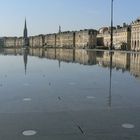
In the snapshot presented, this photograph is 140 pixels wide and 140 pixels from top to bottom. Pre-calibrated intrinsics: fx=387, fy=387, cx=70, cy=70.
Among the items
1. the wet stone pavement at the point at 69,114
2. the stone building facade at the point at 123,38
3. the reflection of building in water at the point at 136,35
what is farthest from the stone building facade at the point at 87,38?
the wet stone pavement at the point at 69,114

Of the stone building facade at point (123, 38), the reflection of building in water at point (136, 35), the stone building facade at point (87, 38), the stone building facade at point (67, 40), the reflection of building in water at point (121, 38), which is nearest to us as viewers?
the reflection of building in water at point (136, 35)

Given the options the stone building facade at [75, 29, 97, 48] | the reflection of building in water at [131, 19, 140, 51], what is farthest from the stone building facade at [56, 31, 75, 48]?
the reflection of building in water at [131, 19, 140, 51]

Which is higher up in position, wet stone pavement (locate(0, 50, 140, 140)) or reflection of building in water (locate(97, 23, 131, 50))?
reflection of building in water (locate(97, 23, 131, 50))

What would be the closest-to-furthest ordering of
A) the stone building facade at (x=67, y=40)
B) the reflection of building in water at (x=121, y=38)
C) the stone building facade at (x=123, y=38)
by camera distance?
1. the stone building facade at (x=123, y=38)
2. the reflection of building in water at (x=121, y=38)
3. the stone building facade at (x=67, y=40)

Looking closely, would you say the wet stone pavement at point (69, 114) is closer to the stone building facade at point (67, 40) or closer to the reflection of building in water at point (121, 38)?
the reflection of building in water at point (121, 38)

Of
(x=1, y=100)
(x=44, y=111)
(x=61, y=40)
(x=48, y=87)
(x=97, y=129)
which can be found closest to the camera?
(x=97, y=129)

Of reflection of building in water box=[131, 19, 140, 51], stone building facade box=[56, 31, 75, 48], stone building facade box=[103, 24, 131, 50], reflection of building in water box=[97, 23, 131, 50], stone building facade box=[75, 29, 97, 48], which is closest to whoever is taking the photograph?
reflection of building in water box=[131, 19, 140, 51]

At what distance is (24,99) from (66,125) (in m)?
3.60

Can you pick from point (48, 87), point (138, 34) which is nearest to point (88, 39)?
point (138, 34)

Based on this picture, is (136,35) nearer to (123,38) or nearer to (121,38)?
(123,38)

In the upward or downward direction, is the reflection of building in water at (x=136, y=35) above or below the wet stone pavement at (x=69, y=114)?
above

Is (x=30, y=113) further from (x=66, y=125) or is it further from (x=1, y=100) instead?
(x=1, y=100)

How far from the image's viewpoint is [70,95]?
12336 mm

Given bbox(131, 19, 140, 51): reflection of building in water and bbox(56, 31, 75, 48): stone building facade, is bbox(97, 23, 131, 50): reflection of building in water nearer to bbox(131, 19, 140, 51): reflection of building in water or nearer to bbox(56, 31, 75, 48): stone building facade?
bbox(131, 19, 140, 51): reflection of building in water
